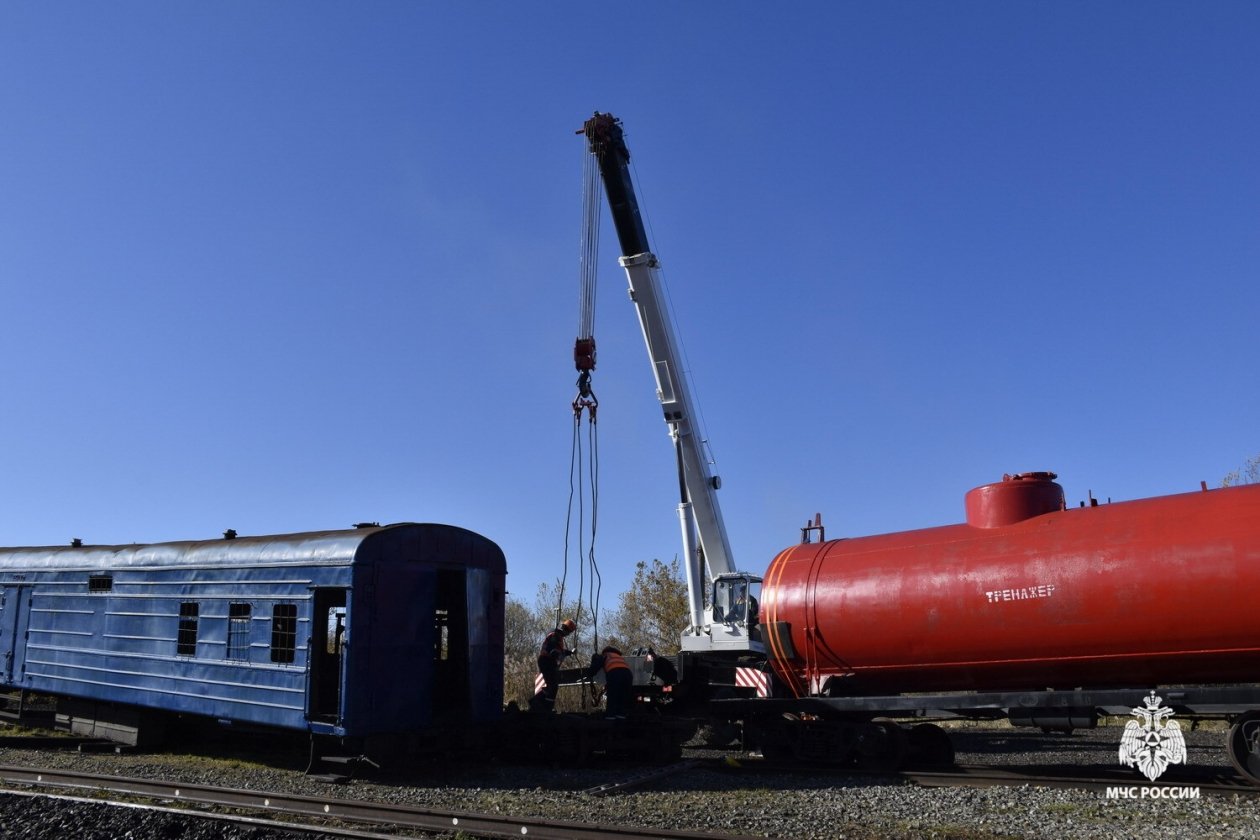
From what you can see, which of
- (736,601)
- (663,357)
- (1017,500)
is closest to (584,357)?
(663,357)

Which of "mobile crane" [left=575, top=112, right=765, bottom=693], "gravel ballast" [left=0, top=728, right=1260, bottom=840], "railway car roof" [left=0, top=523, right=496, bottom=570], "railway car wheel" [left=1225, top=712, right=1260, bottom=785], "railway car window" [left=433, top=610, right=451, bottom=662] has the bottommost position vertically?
"gravel ballast" [left=0, top=728, right=1260, bottom=840]

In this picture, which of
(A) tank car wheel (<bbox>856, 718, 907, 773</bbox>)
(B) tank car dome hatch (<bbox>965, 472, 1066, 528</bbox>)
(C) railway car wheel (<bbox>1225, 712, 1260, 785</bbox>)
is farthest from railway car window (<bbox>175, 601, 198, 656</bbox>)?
(C) railway car wheel (<bbox>1225, 712, 1260, 785</bbox>)

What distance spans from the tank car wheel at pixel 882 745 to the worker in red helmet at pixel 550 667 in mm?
5162

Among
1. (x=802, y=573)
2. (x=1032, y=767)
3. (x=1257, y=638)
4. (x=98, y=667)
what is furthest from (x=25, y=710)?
(x=1257, y=638)

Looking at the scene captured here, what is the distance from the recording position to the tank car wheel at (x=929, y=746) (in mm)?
12953

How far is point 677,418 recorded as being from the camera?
18609mm

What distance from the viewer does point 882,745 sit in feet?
40.6

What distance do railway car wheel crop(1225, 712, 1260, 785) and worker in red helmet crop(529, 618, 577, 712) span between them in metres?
9.30

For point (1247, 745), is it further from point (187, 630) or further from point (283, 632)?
point (187, 630)

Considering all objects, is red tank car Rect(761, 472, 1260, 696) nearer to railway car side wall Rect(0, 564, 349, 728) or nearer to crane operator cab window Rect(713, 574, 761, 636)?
crane operator cab window Rect(713, 574, 761, 636)

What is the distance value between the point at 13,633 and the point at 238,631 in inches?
310

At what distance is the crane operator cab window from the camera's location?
1705 cm

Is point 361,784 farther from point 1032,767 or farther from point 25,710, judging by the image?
point 25,710

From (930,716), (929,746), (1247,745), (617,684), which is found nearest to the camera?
(1247,745)
